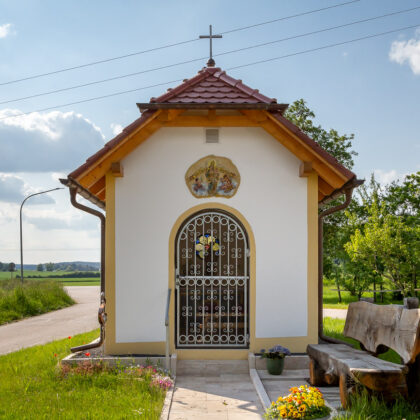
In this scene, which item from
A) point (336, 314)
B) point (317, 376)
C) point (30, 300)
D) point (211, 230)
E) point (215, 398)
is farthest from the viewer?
point (336, 314)

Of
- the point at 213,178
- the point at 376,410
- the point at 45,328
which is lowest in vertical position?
the point at 45,328

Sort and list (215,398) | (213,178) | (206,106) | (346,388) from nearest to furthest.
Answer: (346,388)
(215,398)
(206,106)
(213,178)

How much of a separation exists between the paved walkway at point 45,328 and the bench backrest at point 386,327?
7.32 m

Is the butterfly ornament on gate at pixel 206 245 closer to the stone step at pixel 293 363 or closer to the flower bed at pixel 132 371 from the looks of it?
the stone step at pixel 293 363

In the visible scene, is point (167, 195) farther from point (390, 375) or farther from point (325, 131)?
point (325, 131)

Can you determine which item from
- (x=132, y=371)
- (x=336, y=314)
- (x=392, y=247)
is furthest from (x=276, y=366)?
(x=392, y=247)

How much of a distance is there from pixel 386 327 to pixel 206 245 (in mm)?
3192

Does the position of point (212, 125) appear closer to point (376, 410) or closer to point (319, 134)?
point (376, 410)

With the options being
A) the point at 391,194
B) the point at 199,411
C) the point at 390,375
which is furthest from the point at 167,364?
the point at 391,194

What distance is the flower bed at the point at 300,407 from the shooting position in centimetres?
486

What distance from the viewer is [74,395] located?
5.83 m

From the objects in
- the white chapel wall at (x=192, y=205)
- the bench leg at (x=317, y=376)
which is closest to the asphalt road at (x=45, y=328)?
the white chapel wall at (x=192, y=205)

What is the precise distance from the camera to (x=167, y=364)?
7062mm

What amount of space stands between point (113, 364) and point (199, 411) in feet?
6.65
